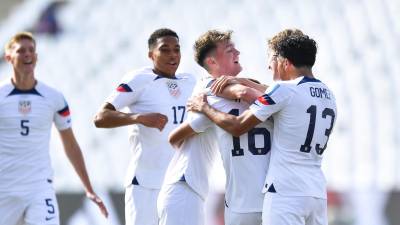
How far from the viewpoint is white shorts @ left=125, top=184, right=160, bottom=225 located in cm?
686

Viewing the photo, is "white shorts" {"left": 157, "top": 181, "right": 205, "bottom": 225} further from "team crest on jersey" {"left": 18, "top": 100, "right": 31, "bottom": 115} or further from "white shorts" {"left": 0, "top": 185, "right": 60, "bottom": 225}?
"team crest on jersey" {"left": 18, "top": 100, "right": 31, "bottom": 115}

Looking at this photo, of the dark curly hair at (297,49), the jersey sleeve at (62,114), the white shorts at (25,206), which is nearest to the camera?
the dark curly hair at (297,49)

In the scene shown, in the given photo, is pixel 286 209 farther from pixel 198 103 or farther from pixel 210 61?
pixel 210 61

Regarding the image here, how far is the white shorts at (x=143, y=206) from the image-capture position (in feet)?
22.5

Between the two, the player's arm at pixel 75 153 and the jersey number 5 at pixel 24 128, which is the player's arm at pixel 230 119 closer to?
the jersey number 5 at pixel 24 128

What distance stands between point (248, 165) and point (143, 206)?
1600 mm

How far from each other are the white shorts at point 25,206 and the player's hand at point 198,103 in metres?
1.69

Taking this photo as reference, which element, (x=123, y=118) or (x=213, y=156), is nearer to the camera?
(x=213, y=156)

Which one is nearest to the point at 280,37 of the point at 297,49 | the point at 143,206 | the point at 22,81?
the point at 297,49

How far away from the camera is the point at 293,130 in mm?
5355

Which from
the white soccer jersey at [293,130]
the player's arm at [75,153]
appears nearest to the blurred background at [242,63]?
the player's arm at [75,153]

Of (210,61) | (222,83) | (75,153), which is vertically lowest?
(75,153)

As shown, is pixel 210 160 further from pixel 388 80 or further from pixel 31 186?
pixel 388 80

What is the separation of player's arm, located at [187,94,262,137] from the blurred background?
567cm
